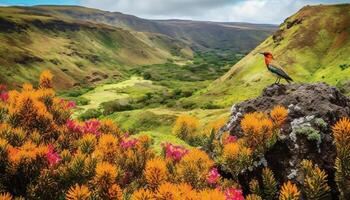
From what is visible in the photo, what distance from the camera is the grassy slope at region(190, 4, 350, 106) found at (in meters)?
111

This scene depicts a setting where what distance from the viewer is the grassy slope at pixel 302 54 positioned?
11056cm

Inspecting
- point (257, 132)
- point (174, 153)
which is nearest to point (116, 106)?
point (174, 153)

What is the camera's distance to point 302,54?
122312mm

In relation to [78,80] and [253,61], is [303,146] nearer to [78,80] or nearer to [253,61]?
[253,61]

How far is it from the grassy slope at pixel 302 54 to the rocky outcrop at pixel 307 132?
302 feet

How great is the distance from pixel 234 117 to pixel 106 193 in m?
8.22

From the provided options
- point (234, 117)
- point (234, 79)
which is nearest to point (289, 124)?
point (234, 117)

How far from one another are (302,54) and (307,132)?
118 m

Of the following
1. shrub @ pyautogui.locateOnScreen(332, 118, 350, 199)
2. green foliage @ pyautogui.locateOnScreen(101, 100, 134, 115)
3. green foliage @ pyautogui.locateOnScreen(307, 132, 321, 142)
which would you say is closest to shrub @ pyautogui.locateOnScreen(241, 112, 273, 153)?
green foliage @ pyautogui.locateOnScreen(307, 132, 321, 142)

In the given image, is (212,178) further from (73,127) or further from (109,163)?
(73,127)

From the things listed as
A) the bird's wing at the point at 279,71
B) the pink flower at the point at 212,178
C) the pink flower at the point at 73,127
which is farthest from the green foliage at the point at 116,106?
the pink flower at the point at 212,178

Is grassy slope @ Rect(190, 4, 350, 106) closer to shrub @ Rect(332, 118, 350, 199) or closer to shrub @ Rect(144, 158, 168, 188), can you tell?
shrub @ Rect(332, 118, 350, 199)

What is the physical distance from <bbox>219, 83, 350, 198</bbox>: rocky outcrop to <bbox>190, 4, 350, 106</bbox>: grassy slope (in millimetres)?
92130

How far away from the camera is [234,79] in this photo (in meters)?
130
